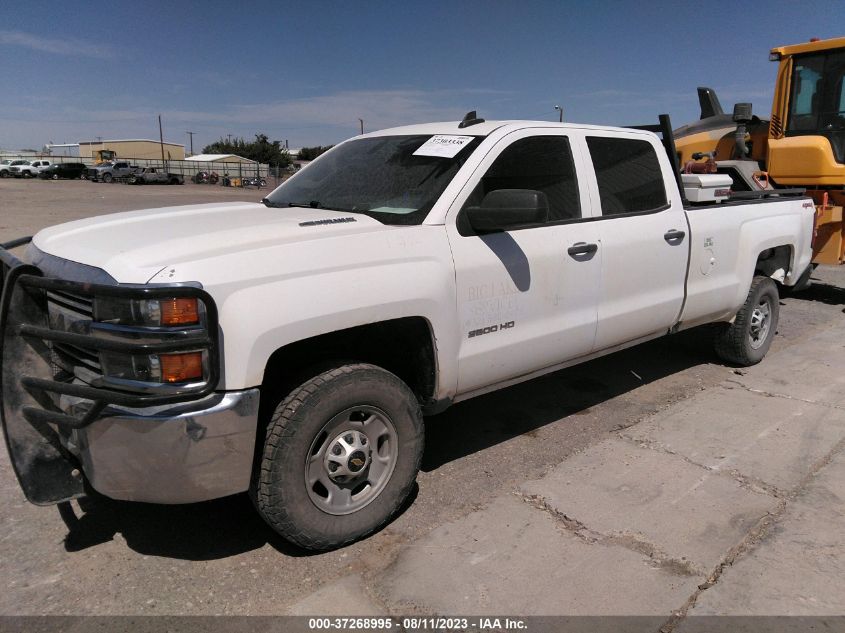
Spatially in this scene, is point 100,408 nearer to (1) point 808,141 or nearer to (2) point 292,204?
(2) point 292,204

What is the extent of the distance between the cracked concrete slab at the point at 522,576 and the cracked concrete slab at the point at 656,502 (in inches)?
6.4

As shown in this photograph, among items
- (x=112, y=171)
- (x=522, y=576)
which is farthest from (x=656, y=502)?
(x=112, y=171)

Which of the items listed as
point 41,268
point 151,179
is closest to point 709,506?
point 41,268

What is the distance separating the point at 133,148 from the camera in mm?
112562

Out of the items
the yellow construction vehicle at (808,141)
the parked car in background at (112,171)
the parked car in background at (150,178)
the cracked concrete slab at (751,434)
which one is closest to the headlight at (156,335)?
the cracked concrete slab at (751,434)

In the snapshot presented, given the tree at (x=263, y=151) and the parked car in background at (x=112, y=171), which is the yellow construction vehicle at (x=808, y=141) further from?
the tree at (x=263, y=151)

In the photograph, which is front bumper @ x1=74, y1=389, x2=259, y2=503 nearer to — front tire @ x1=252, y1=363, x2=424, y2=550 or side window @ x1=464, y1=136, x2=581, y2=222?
front tire @ x1=252, y1=363, x2=424, y2=550

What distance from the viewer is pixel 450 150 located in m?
3.56

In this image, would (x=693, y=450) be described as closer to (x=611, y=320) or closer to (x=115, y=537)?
(x=611, y=320)

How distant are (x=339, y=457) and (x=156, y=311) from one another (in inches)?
40.1

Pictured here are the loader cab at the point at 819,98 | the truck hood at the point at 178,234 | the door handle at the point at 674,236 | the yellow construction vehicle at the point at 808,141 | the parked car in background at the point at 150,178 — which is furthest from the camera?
the parked car in background at the point at 150,178

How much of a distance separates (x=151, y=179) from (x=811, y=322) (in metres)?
56.2

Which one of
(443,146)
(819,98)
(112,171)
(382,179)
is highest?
(112,171)

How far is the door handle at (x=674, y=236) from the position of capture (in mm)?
4438
